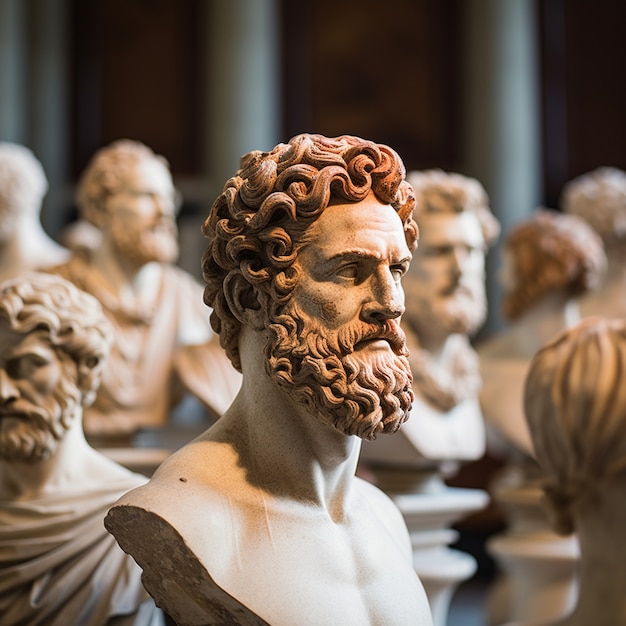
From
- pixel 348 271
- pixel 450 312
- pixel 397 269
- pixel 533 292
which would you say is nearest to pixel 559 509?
pixel 397 269

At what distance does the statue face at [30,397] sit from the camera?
3.81m

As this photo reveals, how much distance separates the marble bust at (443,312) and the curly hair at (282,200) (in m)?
3.39

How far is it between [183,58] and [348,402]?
38.0ft

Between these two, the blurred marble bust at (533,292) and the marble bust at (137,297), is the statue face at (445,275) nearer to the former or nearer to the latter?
the blurred marble bust at (533,292)

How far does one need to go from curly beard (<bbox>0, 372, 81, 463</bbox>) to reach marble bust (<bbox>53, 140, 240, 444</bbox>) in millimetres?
2466

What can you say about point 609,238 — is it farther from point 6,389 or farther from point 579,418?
point 6,389

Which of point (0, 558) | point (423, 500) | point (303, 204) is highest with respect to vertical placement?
point (303, 204)

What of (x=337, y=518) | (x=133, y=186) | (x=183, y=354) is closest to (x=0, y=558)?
(x=337, y=518)

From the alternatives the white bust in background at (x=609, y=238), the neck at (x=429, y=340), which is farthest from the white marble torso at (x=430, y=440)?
the white bust in background at (x=609, y=238)

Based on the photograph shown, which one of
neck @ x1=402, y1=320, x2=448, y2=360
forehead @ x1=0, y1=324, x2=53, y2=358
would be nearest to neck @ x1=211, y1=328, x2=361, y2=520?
forehead @ x1=0, y1=324, x2=53, y2=358

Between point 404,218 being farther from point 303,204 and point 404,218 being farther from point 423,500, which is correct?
point 423,500

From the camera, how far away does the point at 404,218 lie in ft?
10.8

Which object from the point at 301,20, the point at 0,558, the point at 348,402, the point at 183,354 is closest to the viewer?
the point at 348,402

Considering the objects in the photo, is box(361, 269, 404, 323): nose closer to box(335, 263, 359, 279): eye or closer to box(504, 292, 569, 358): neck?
box(335, 263, 359, 279): eye
